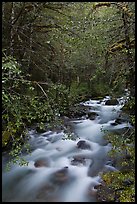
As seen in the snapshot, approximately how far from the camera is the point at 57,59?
10953 millimetres

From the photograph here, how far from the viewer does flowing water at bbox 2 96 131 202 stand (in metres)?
5.91

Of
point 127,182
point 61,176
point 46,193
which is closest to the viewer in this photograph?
point 127,182

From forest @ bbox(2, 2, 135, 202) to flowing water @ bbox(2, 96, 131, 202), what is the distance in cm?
52

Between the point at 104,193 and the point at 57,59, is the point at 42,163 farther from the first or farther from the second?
the point at 57,59

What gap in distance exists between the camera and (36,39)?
382 inches

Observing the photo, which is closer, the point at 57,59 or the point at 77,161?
the point at 77,161

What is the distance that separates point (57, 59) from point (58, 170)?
5311mm

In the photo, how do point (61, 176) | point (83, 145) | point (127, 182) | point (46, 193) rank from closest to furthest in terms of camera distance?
point (127, 182), point (46, 193), point (61, 176), point (83, 145)

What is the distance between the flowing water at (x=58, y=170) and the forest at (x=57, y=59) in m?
0.52

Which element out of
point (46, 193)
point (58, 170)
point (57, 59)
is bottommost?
point (46, 193)

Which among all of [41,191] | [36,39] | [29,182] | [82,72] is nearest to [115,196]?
[41,191]

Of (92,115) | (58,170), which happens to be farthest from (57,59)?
(58,170)

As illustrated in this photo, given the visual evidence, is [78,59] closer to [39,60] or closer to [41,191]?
[39,60]

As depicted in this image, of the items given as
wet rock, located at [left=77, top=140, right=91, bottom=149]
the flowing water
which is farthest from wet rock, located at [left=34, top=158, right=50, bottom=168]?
wet rock, located at [left=77, top=140, right=91, bottom=149]
